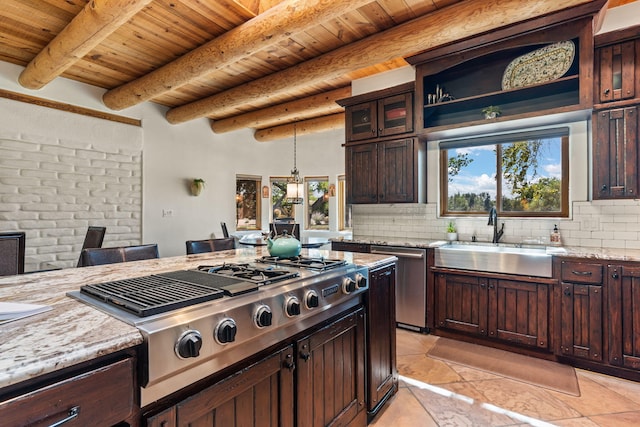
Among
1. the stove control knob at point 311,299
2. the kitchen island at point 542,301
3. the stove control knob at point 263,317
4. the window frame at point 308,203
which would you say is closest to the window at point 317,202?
the window frame at point 308,203

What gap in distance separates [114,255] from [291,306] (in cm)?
139

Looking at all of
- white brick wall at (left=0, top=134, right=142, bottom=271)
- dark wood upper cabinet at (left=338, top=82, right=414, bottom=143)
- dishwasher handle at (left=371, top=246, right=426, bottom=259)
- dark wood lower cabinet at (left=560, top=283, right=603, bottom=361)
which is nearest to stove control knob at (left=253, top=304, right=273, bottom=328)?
dishwasher handle at (left=371, top=246, right=426, bottom=259)

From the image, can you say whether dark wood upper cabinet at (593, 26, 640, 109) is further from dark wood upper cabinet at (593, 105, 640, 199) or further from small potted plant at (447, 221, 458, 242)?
small potted plant at (447, 221, 458, 242)

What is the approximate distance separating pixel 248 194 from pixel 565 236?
5.33 meters

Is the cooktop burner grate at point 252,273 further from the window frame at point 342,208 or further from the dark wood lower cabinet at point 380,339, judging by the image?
the window frame at point 342,208

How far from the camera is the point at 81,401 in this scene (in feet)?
2.39

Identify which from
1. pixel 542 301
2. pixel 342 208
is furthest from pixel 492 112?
pixel 342 208

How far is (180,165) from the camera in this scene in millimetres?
5375

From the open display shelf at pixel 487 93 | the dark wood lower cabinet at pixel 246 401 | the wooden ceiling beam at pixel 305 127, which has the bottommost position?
the dark wood lower cabinet at pixel 246 401

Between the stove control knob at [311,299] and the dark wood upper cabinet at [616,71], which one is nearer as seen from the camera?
the stove control knob at [311,299]

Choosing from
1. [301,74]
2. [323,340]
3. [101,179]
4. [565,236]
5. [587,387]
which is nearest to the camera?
[323,340]

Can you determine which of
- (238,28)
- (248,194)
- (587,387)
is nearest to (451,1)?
(238,28)

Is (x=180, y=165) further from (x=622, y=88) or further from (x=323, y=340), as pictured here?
(x=622, y=88)

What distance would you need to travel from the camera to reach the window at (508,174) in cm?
321
